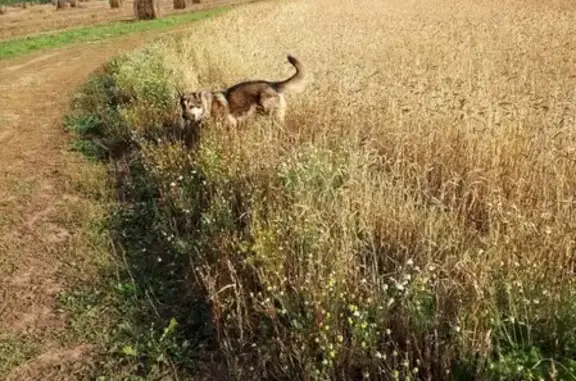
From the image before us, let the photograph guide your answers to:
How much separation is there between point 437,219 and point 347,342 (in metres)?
1.28

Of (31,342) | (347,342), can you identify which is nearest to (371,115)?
(347,342)

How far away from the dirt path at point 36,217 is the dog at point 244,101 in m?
1.82

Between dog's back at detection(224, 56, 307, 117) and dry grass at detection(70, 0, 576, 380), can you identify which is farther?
dog's back at detection(224, 56, 307, 117)

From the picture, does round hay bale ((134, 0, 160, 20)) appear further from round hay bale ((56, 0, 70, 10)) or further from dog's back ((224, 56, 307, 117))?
dog's back ((224, 56, 307, 117))

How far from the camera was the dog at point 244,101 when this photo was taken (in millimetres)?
6953

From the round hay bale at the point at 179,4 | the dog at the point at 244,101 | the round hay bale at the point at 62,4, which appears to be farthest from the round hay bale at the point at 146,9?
the dog at the point at 244,101

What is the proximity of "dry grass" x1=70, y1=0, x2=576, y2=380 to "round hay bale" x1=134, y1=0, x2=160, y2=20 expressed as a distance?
2693 cm

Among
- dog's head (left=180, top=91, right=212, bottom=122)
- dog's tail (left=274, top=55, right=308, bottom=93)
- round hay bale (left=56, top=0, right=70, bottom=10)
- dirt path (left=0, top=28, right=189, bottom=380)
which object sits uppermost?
round hay bale (left=56, top=0, right=70, bottom=10)

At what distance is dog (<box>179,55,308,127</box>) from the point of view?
695cm

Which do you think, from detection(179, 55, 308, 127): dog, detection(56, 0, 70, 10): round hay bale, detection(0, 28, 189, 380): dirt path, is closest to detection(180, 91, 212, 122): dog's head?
detection(179, 55, 308, 127): dog

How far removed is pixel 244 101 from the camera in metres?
7.14

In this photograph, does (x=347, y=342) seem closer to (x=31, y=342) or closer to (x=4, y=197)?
(x=31, y=342)

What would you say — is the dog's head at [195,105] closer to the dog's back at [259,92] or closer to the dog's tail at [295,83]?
the dog's back at [259,92]

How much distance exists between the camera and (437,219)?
13.1ft
